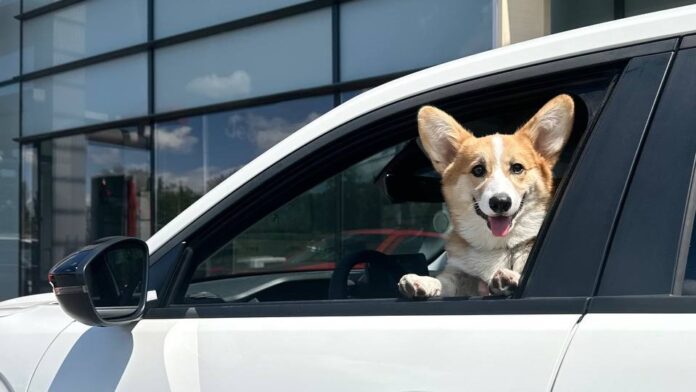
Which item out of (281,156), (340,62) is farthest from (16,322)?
(340,62)

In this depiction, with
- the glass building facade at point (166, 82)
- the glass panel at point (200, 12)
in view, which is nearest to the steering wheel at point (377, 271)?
the glass building facade at point (166, 82)

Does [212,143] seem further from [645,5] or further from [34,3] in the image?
[645,5]

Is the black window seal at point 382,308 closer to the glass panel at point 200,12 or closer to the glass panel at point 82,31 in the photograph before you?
the glass panel at point 200,12

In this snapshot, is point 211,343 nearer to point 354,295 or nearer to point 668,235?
point 354,295

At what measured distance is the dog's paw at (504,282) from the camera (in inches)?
53.7

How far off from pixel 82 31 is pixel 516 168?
31.7 ft

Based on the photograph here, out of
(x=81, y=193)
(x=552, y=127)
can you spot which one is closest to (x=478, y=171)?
(x=552, y=127)

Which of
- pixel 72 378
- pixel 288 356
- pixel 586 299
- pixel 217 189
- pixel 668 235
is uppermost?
pixel 217 189

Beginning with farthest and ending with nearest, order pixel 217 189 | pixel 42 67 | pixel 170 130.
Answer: pixel 42 67 < pixel 170 130 < pixel 217 189

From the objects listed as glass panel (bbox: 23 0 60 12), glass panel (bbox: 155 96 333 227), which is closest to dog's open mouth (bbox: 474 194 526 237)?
glass panel (bbox: 155 96 333 227)

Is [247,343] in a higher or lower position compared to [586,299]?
lower

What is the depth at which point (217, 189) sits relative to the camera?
5.71 feet

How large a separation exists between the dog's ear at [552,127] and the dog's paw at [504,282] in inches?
12.9

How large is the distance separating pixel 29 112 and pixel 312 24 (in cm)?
567
